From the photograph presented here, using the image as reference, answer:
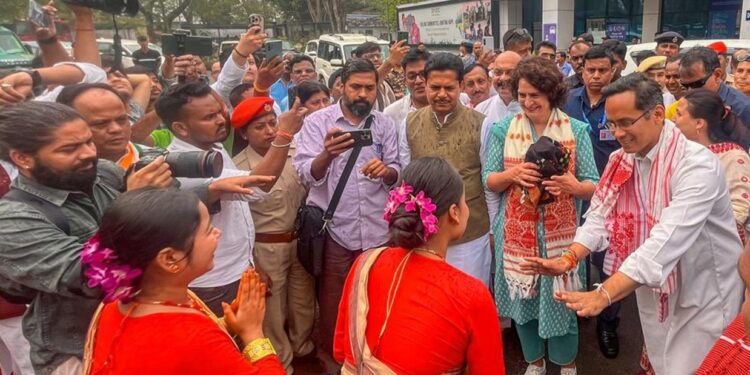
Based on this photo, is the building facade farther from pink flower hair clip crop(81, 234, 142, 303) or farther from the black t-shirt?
pink flower hair clip crop(81, 234, 142, 303)

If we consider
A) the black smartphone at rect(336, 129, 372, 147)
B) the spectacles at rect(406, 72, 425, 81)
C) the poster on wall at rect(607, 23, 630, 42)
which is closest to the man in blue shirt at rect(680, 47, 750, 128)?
the spectacles at rect(406, 72, 425, 81)

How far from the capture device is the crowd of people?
4.68ft

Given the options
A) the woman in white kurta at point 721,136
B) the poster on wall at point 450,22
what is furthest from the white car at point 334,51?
the woman in white kurta at point 721,136

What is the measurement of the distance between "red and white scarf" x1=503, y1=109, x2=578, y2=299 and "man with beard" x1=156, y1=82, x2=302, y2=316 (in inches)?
47.1

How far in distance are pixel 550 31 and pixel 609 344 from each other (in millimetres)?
15327

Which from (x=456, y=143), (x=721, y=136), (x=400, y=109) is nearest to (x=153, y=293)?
(x=456, y=143)

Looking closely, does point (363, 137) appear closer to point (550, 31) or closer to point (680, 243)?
point (680, 243)

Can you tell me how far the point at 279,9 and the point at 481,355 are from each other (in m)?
37.3

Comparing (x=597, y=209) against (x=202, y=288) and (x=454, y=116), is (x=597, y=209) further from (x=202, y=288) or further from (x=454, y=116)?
(x=202, y=288)

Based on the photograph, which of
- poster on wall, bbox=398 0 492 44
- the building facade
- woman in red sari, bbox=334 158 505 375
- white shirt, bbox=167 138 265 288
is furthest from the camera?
poster on wall, bbox=398 0 492 44

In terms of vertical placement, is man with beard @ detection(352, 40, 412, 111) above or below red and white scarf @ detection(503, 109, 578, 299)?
above

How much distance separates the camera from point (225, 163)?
2600mm

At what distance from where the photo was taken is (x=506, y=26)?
751 inches

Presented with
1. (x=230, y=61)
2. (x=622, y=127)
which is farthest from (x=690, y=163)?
(x=230, y=61)
